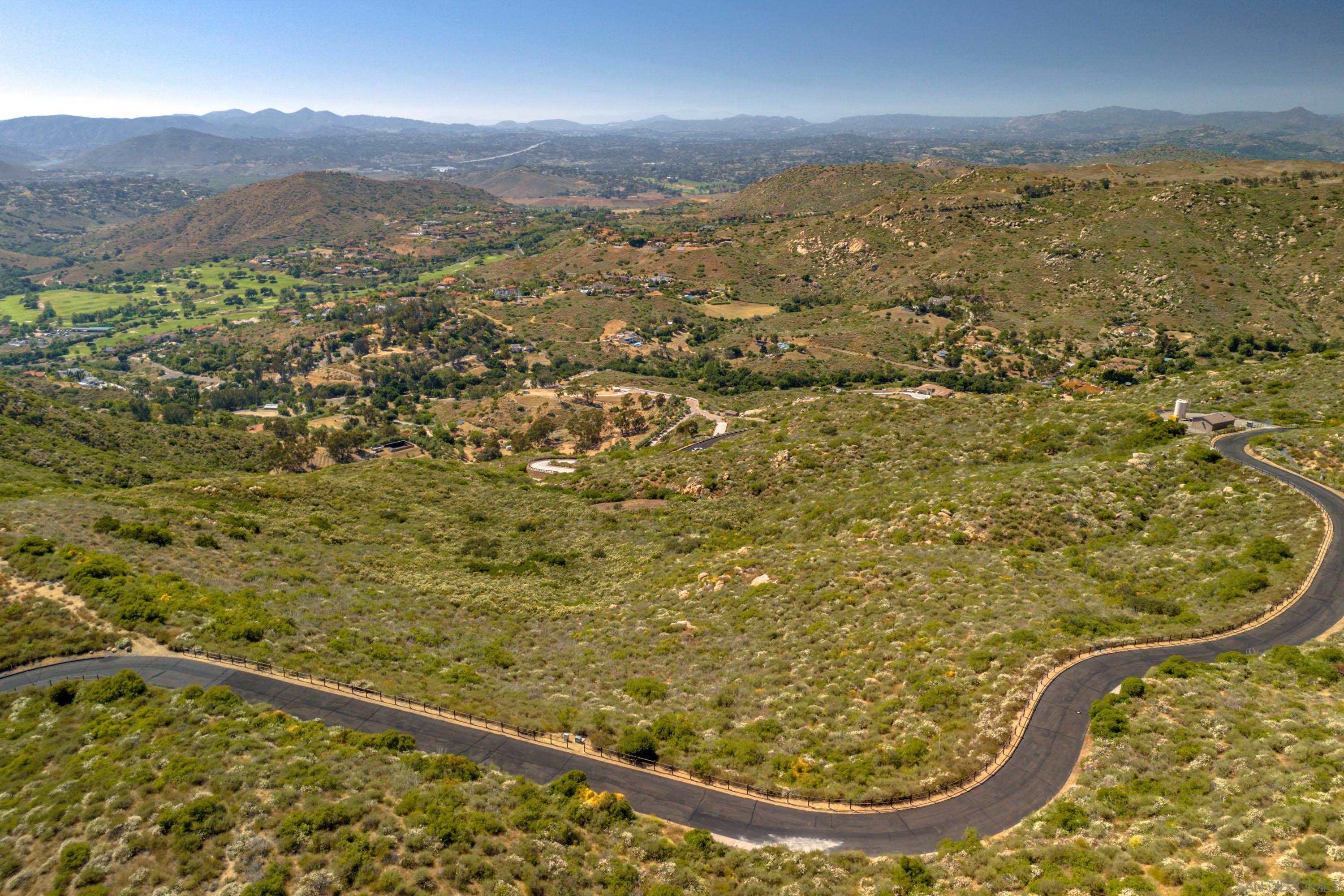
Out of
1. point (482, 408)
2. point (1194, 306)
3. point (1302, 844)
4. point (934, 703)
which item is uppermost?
point (1194, 306)

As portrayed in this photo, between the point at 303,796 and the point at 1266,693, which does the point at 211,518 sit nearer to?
the point at 303,796

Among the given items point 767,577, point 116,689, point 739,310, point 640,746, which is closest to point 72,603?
point 116,689

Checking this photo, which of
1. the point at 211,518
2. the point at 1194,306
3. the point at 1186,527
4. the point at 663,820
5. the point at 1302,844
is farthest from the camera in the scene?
the point at 1194,306

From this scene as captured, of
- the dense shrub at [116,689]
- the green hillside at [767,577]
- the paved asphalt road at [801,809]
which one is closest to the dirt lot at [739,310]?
the green hillside at [767,577]

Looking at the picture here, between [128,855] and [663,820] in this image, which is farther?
[663,820]

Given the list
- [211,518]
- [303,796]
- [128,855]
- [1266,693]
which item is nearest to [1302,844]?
[1266,693]

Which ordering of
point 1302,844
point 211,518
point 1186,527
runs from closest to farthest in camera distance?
point 1302,844 < point 1186,527 < point 211,518

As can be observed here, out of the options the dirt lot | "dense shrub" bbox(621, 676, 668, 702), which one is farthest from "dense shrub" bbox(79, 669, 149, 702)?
the dirt lot

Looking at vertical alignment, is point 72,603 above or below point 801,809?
above

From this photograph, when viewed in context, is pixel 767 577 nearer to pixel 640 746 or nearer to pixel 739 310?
pixel 640 746
